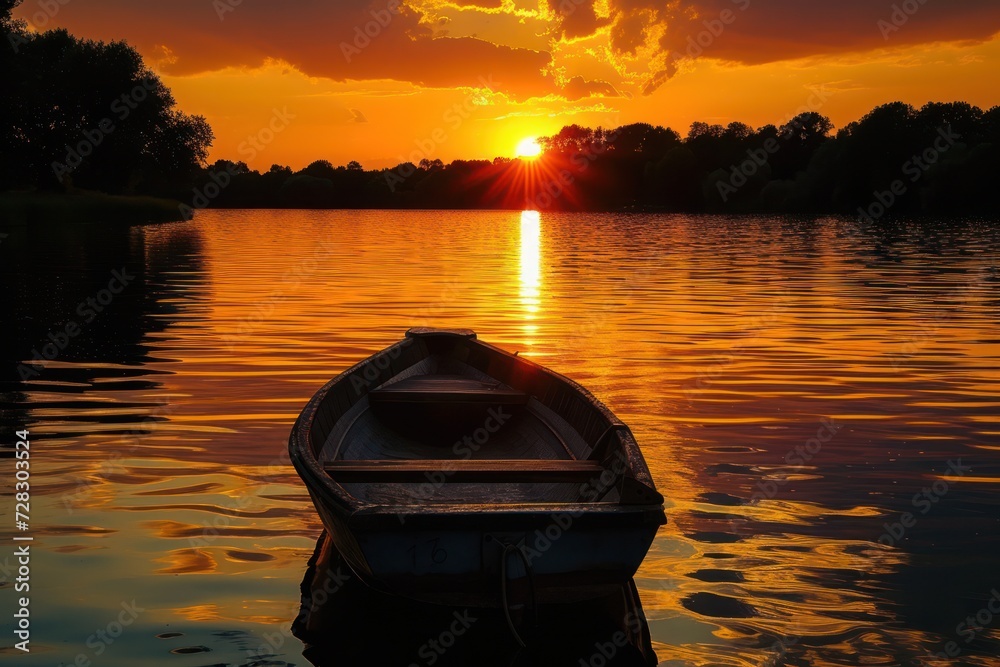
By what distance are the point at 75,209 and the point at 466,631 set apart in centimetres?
7726

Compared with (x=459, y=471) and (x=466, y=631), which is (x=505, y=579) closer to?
(x=466, y=631)

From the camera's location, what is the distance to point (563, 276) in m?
37.6

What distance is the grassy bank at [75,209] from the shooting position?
67125 millimetres

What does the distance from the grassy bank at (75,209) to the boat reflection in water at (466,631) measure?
215 feet

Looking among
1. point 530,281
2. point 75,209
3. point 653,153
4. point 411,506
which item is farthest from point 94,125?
point 653,153

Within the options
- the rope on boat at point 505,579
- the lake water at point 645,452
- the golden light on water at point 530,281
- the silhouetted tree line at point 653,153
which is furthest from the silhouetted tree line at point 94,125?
the rope on boat at point 505,579

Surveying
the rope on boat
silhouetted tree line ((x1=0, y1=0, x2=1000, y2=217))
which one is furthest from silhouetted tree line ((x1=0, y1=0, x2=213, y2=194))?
the rope on boat

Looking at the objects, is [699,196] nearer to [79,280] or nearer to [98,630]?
[79,280]

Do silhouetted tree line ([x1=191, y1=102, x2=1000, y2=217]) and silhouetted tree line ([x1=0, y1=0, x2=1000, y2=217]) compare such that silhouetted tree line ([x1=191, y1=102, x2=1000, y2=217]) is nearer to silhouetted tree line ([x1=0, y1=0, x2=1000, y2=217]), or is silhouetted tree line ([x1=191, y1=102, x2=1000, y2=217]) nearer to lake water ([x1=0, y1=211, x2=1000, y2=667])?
silhouetted tree line ([x1=0, y1=0, x2=1000, y2=217])

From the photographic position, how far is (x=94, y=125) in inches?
3708

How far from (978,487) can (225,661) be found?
7772 millimetres

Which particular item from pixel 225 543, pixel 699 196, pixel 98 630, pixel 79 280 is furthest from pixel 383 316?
pixel 699 196

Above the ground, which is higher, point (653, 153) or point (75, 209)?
point (653, 153)

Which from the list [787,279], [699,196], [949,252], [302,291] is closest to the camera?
[302,291]
